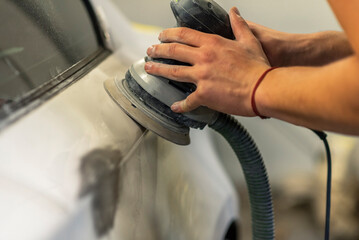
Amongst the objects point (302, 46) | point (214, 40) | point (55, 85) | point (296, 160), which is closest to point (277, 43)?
point (302, 46)

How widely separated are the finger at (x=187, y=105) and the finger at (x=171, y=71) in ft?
0.09

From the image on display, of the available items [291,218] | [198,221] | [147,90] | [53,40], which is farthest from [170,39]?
[291,218]

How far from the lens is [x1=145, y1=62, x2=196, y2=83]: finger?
63 centimetres

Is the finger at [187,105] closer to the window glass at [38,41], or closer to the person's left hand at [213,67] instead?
the person's left hand at [213,67]

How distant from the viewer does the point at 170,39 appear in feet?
2.15

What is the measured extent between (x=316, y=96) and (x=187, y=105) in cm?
20

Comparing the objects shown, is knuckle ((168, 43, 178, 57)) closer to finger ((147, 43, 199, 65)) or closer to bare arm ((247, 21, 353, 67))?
finger ((147, 43, 199, 65))

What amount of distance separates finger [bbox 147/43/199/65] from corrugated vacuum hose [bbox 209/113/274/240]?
0.15m

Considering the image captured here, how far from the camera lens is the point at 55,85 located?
0.67 m

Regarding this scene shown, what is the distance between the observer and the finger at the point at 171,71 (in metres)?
0.63

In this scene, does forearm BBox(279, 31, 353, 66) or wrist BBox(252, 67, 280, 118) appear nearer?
wrist BBox(252, 67, 280, 118)

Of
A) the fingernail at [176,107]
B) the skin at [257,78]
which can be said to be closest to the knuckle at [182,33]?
the skin at [257,78]

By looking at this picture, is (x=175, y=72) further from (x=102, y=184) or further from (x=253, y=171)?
(x=253, y=171)

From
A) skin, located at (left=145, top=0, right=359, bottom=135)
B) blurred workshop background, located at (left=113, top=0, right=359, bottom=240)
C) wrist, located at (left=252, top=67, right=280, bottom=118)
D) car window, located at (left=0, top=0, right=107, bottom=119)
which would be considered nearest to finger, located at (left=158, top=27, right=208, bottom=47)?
skin, located at (left=145, top=0, right=359, bottom=135)
